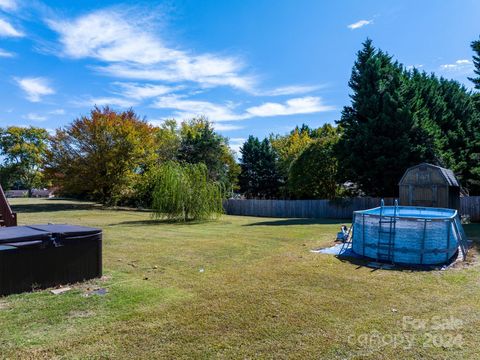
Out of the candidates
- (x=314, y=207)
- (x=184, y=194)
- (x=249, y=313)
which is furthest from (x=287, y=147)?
(x=249, y=313)

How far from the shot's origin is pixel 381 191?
21.4 m

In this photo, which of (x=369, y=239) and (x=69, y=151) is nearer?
(x=369, y=239)

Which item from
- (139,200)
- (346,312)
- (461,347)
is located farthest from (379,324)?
(139,200)

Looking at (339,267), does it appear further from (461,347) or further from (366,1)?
(366,1)

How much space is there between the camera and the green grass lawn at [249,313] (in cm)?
324

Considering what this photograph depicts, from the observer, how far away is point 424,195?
1628 cm

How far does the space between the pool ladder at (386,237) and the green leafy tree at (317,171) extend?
15954 millimetres

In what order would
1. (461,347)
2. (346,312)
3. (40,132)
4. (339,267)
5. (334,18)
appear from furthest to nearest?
(40,132) → (334,18) → (339,267) → (346,312) → (461,347)

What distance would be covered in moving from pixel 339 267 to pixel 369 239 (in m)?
1.50

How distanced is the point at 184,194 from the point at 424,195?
11545 millimetres

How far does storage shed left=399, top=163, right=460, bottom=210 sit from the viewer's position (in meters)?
15.7

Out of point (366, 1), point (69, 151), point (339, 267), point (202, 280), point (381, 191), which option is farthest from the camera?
point (69, 151)

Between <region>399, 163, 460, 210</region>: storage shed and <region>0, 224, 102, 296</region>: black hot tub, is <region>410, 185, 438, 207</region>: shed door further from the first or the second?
<region>0, 224, 102, 296</region>: black hot tub

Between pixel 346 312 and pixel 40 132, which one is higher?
pixel 40 132
